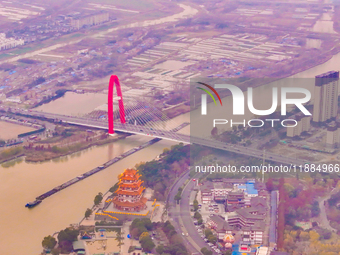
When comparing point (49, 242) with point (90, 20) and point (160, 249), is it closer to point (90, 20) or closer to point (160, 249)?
point (160, 249)

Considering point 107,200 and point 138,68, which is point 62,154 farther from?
point 138,68

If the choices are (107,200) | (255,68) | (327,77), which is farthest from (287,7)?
(107,200)

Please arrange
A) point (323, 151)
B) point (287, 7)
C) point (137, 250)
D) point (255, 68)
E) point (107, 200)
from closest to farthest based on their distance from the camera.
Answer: point (137, 250) < point (107, 200) < point (323, 151) < point (255, 68) < point (287, 7)

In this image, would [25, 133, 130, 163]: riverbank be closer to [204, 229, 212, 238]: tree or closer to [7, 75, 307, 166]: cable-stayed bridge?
[7, 75, 307, 166]: cable-stayed bridge

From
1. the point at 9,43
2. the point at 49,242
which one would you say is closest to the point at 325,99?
the point at 49,242

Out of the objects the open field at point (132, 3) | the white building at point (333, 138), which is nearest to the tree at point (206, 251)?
the white building at point (333, 138)

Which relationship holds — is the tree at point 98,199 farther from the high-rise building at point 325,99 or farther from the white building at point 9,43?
the white building at point 9,43

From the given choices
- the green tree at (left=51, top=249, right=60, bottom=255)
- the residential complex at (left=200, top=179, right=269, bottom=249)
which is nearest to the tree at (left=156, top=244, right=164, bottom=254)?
the residential complex at (left=200, top=179, right=269, bottom=249)
